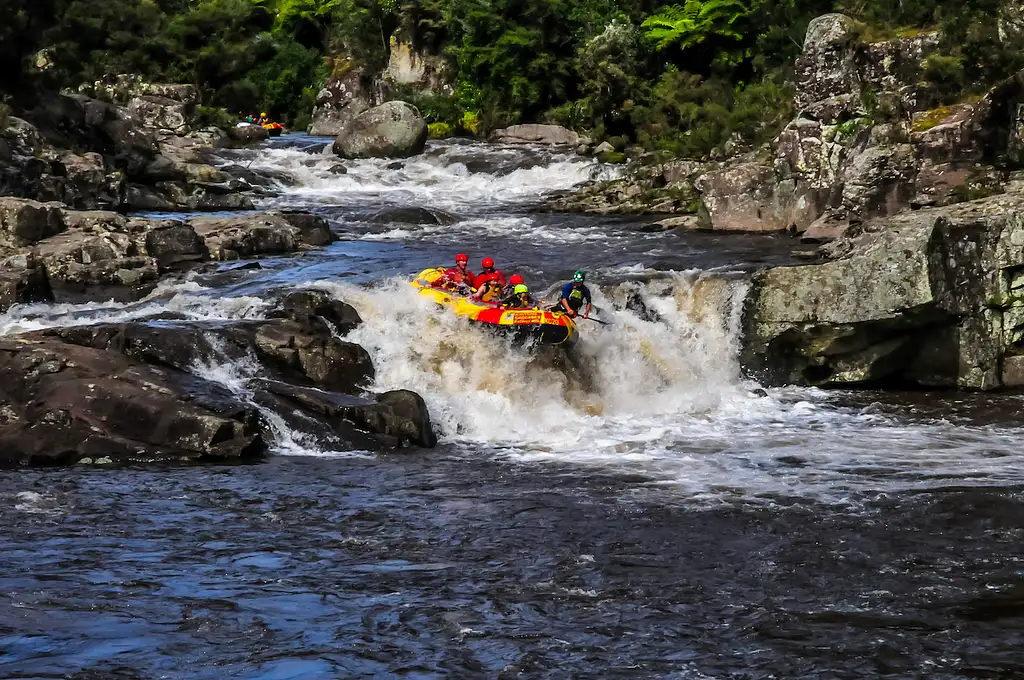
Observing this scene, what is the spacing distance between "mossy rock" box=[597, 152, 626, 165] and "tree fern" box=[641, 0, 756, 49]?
5.20 meters

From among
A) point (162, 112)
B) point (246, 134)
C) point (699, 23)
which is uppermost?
point (699, 23)

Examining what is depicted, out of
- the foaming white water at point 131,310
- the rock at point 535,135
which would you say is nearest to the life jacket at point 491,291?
the foaming white water at point 131,310

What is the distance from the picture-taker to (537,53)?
1444 inches

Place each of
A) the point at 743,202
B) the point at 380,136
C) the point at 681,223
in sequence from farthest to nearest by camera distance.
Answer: the point at 380,136, the point at 681,223, the point at 743,202

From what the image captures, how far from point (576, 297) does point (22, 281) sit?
7886mm

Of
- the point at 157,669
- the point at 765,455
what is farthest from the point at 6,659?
the point at 765,455

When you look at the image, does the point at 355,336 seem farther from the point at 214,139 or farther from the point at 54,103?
the point at 214,139

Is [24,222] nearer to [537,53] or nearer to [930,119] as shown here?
[930,119]

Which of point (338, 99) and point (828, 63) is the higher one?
point (338, 99)

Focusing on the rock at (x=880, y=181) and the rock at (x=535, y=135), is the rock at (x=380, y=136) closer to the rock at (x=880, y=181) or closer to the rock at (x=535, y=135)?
the rock at (x=535, y=135)

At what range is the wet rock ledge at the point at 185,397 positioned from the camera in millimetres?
11805

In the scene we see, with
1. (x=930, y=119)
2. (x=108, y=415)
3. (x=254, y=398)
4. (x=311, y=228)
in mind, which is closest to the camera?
(x=108, y=415)

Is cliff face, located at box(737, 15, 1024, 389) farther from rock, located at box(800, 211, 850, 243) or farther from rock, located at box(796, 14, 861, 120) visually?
rock, located at box(796, 14, 861, 120)

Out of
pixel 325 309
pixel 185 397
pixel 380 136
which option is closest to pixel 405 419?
pixel 185 397
